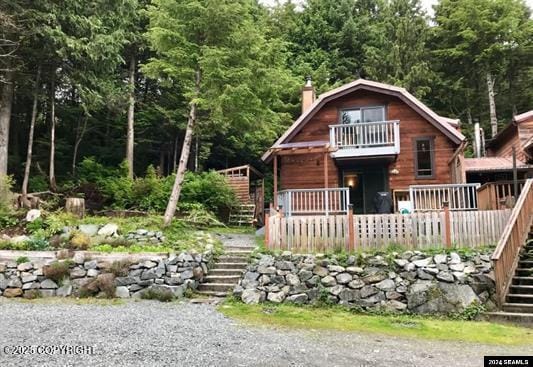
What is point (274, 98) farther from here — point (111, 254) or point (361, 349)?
point (361, 349)

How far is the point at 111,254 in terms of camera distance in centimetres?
1083

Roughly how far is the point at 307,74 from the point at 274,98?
11.6 m

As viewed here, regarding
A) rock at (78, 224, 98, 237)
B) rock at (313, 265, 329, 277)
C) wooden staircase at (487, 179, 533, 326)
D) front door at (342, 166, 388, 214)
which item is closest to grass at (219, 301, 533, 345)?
wooden staircase at (487, 179, 533, 326)

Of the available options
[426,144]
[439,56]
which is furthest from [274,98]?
[439,56]

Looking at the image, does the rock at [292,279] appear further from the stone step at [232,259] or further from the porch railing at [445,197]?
the porch railing at [445,197]

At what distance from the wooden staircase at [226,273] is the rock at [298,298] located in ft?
5.40

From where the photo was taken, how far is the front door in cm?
1717

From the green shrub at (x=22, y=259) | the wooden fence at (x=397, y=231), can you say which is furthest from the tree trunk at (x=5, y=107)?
the wooden fence at (x=397, y=231)

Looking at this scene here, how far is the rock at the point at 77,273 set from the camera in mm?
10477

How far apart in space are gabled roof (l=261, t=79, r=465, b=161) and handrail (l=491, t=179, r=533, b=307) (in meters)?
4.99

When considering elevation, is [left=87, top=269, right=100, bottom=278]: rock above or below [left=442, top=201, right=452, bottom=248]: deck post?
below

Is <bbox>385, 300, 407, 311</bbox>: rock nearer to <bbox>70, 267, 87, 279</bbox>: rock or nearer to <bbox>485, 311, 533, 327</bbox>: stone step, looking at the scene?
<bbox>485, 311, 533, 327</bbox>: stone step

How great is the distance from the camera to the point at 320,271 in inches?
396

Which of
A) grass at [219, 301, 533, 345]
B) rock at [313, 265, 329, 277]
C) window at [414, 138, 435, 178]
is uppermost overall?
window at [414, 138, 435, 178]
